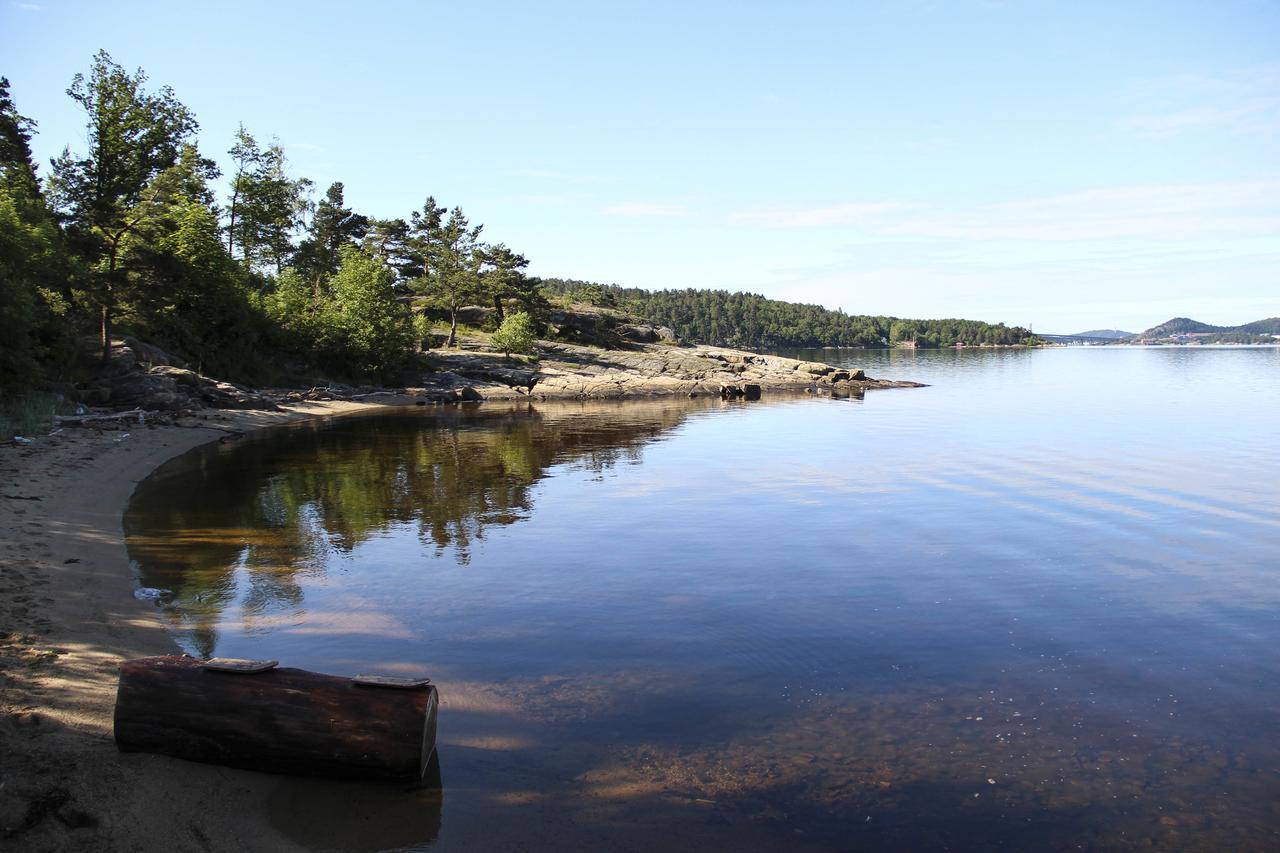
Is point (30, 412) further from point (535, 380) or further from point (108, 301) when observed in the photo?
point (535, 380)

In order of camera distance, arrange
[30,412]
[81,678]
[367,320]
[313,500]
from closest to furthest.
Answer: [81,678] < [313,500] < [30,412] < [367,320]

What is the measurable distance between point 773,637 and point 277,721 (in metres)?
8.40

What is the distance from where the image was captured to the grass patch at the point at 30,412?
27172 millimetres

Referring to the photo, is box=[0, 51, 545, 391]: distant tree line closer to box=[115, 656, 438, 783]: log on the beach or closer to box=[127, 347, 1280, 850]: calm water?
box=[127, 347, 1280, 850]: calm water

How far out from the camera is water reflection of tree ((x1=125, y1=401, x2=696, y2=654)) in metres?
15.9

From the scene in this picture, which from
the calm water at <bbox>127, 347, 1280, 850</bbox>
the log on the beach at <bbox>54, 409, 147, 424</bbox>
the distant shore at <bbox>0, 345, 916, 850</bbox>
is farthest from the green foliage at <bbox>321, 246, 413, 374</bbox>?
the distant shore at <bbox>0, 345, 916, 850</bbox>

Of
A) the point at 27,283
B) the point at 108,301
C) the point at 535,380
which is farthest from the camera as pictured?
the point at 535,380

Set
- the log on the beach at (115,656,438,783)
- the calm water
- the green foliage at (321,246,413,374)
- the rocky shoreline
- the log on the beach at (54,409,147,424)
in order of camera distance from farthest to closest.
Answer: the green foliage at (321,246,413,374)
the rocky shoreline
the log on the beach at (54,409,147,424)
the calm water
the log on the beach at (115,656,438,783)

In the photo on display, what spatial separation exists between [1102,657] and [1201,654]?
178cm

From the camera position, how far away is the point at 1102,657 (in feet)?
41.7

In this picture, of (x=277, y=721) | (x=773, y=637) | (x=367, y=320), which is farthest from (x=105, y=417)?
(x=367, y=320)

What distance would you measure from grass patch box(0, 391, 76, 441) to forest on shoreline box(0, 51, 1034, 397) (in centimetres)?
85

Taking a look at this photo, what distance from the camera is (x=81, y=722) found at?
338 inches

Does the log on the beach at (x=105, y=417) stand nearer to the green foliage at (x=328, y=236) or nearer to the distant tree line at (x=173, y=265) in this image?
the distant tree line at (x=173, y=265)
